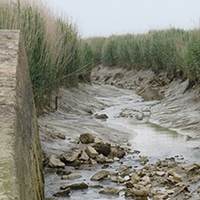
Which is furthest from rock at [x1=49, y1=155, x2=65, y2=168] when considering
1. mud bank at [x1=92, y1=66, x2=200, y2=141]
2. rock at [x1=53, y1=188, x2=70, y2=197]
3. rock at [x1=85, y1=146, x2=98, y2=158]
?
mud bank at [x1=92, y1=66, x2=200, y2=141]

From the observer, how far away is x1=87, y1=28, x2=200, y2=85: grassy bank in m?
9.73

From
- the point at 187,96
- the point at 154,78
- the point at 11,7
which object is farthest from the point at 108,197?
the point at 154,78

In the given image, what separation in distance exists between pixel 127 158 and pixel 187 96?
509 cm

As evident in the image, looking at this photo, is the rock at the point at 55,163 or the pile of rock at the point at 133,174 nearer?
the pile of rock at the point at 133,174

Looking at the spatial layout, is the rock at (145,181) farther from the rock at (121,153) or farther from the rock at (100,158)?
the rock at (121,153)

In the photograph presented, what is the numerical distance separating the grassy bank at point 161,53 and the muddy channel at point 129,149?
2.03 metres

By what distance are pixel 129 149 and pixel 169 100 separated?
5.24 m

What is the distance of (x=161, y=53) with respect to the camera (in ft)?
50.5

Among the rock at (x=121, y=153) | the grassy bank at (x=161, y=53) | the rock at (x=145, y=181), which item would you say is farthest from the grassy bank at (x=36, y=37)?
the grassy bank at (x=161, y=53)

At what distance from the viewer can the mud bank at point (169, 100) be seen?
268 inches

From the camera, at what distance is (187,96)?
9.13 meters

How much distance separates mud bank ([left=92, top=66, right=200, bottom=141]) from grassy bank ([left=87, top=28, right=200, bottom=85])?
1.58 feet

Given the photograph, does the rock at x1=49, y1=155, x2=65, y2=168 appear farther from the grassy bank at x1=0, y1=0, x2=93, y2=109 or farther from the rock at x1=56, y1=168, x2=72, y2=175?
the grassy bank at x1=0, y1=0, x2=93, y2=109

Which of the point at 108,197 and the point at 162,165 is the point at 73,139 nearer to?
the point at 162,165
